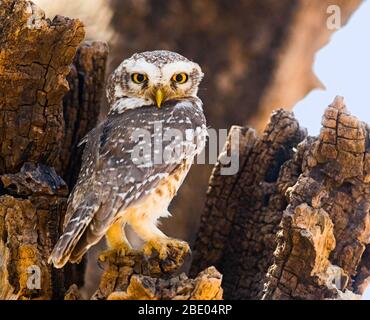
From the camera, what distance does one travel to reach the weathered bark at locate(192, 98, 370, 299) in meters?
3.14

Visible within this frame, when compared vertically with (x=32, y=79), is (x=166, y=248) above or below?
below

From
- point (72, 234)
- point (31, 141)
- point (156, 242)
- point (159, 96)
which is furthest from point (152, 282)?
point (31, 141)

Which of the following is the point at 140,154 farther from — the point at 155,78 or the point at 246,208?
the point at 246,208

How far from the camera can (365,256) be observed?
3520 millimetres

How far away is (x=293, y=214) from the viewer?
3105 millimetres

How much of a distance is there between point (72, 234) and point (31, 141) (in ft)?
2.21

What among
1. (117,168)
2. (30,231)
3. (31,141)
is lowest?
(30,231)

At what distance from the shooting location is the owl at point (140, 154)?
10.3 feet

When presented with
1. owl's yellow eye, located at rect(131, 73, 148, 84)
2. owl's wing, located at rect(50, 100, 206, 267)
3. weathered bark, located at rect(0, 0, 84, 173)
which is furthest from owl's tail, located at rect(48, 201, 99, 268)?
owl's yellow eye, located at rect(131, 73, 148, 84)

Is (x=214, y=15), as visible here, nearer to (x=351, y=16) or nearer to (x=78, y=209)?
(x=351, y=16)

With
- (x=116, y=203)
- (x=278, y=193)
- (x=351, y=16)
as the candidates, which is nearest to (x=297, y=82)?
(x=351, y=16)

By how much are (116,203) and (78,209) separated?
0.15m

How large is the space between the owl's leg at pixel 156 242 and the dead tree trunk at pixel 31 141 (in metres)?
0.36
